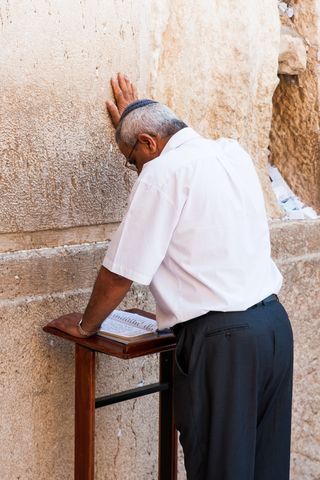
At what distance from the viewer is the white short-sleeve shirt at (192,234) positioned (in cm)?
284

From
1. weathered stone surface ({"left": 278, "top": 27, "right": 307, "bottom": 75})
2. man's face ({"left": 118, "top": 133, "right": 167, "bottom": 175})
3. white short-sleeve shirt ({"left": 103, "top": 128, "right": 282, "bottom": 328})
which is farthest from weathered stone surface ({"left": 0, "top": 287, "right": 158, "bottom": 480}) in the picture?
weathered stone surface ({"left": 278, "top": 27, "right": 307, "bottom": 75})

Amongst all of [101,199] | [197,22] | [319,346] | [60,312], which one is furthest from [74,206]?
[319,346]

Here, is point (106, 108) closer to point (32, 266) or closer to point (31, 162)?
point (31, 162)

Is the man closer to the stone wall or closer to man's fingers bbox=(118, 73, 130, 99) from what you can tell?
the stone wall

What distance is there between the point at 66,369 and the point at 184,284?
73 cm

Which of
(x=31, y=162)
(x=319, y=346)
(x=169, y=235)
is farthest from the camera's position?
(x=319, y=346)

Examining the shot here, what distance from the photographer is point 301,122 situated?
475 cm

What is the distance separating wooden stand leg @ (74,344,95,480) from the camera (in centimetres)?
311

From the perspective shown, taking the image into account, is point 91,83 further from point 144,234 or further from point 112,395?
point 112,395

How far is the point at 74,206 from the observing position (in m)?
3.41

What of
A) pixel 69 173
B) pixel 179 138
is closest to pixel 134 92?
pixel 69 173

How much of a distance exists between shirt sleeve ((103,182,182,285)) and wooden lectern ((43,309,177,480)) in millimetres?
279

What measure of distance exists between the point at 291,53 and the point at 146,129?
69.8 inches

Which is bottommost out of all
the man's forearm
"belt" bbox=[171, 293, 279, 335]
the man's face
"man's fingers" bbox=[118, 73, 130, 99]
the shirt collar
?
"belt" bbox=[171, 293, 279, 335]
